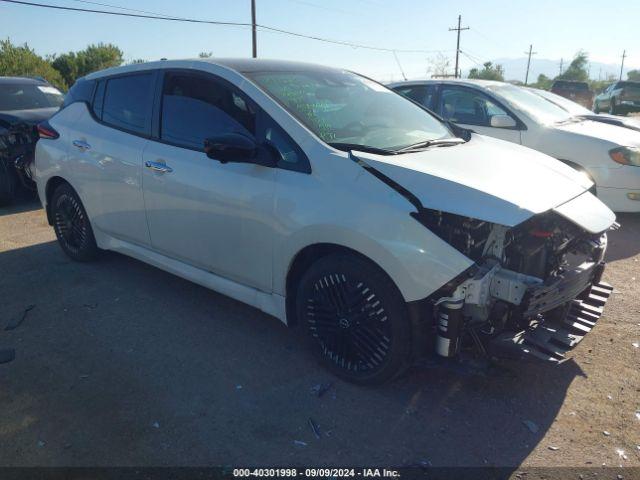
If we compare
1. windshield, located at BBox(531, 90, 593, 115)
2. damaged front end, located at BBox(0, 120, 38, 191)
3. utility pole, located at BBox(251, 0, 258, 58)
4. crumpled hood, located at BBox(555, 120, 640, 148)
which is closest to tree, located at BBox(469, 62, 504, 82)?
utility pole, located at BBox(251, 0, 258, 58)

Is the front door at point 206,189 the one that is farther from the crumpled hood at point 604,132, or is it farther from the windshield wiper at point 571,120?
the windshield wiper at point 571,120

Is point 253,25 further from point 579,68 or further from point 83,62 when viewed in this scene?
point 579,68

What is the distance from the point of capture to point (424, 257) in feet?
8.45

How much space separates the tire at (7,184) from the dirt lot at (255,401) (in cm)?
403

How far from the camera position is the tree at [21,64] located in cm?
3356

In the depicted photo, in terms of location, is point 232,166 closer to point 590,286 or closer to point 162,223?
point 162,223

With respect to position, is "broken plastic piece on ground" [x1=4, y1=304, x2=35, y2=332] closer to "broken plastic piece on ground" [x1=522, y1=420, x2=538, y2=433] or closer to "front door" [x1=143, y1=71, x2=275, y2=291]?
"front door" [x1=143, y1=71, x2=275, y2=291]

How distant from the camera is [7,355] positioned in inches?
137

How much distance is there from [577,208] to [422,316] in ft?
3.70

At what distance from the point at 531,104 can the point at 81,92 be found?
563cm

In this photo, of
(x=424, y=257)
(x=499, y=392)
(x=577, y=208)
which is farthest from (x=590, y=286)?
(x=424, y=257)

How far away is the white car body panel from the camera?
2.62 metres

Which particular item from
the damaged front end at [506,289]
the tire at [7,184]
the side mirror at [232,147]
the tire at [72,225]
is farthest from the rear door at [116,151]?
the tire at [7,184]

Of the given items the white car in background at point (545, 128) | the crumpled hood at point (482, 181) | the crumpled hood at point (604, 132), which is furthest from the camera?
the crumpled hood at point (604, 132)
